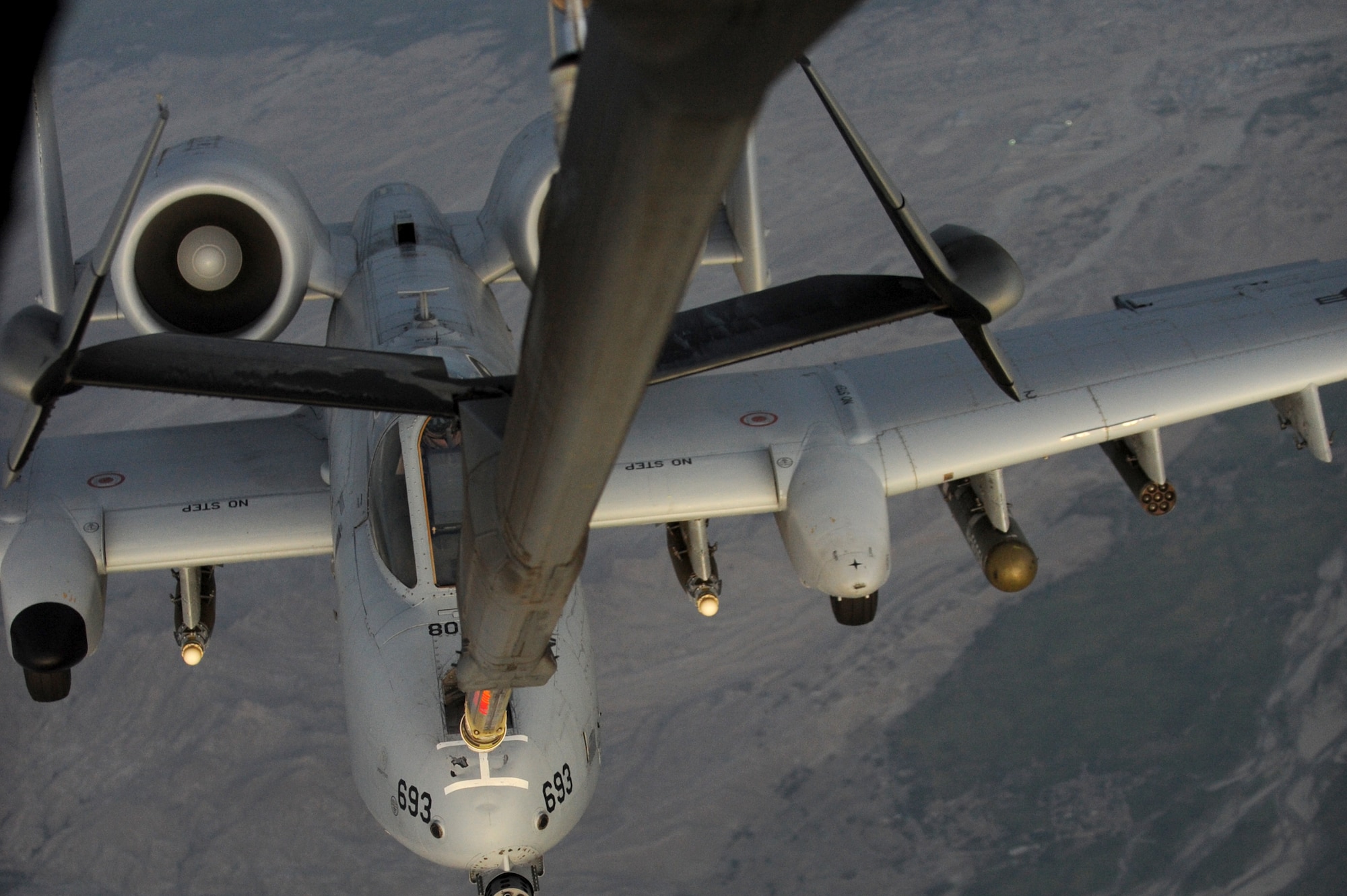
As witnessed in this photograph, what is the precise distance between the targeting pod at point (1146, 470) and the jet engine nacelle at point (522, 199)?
6063mm

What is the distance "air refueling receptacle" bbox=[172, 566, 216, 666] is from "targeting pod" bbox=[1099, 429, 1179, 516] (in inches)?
344

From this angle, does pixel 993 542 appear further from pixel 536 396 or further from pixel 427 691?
pixel 536 396

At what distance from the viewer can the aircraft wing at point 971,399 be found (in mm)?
11969

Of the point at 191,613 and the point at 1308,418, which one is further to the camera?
the point at 1308,418

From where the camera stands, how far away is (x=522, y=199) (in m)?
14.0

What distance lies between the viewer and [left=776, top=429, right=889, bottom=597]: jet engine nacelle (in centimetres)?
1094

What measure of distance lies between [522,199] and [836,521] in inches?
200

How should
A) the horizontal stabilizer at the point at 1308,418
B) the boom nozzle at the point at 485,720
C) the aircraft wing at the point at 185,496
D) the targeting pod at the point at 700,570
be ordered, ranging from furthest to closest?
1. the targeting pod at the point at 700,570
2. the horizontal stabilizer at the point at 1308,418
3. the aircraft wing at the point at 185,496
4. the boom nozzle at the point at 485,720

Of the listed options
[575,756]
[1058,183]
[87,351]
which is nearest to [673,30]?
[87,351]

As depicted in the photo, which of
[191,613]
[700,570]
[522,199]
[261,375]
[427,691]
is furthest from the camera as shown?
[522,199]

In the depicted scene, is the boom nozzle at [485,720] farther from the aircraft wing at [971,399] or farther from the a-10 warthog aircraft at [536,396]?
the aircraft wing at [971,399]

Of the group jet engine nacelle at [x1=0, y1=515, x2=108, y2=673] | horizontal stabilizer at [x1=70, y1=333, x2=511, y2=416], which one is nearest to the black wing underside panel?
horizontal stabilizer at [x1=70, y1=333, x2=511, y2=416]

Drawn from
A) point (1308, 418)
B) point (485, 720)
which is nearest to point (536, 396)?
point (485, 720)

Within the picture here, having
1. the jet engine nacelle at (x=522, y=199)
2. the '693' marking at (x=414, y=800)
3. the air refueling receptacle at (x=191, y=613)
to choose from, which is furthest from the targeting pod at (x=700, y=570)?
the '693' marking at (x=414, y=800)
